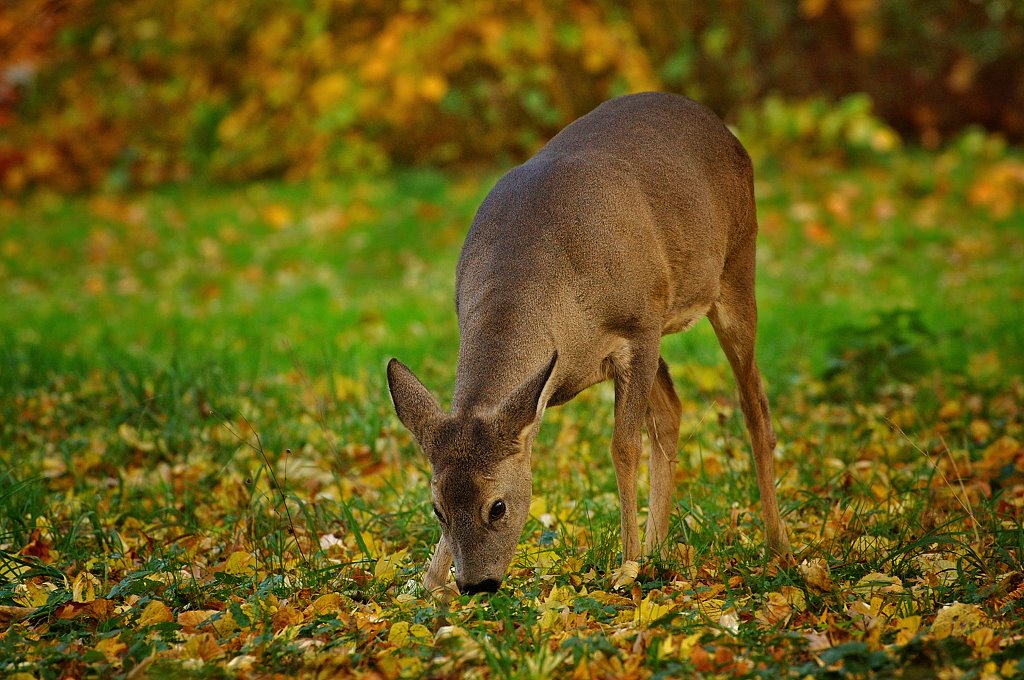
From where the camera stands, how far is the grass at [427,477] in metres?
3.65

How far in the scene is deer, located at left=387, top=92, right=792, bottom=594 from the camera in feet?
12.8

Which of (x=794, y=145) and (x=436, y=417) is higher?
(x=436, y=417)

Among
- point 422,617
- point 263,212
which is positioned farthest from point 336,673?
point 263,212

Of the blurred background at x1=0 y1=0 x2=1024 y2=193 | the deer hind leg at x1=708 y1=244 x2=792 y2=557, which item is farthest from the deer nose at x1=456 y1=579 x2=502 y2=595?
the blurred background at x1=0 y1=0 x2=1024 y2=193

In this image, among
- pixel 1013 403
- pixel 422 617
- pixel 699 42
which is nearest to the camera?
pixel 422 617

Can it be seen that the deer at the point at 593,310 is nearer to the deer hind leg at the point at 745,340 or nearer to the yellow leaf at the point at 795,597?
the deer hind leg at the point at 745,340

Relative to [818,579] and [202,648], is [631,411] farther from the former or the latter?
[202,648]

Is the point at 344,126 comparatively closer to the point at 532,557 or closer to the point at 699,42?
the point at 699,42

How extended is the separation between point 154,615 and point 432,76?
11361mm

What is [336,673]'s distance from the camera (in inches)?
140

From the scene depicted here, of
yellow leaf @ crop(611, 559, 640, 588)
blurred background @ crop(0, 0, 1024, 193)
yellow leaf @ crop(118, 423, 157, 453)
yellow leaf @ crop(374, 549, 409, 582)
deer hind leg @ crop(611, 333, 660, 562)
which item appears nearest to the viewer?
yellow leaf @ crop(611, 559, 640, 588)

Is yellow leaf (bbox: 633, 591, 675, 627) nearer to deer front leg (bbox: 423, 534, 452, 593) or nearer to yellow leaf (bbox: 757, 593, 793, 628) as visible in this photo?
yellow leaf (bbox: 757, 593, 793, 628)

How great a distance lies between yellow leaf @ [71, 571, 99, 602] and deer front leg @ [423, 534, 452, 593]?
112cm

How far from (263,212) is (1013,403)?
9035 mm
